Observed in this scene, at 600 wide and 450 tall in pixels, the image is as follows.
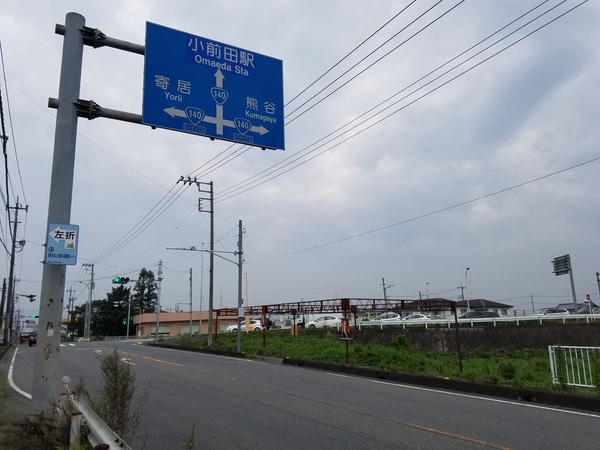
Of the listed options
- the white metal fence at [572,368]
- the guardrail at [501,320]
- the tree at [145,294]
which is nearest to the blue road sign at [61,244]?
the white metal fence at [572,368]

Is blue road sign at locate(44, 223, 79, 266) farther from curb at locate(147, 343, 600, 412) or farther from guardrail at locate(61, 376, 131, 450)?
curb at locate(147, 343, 600, 412)

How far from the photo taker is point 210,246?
34.0m

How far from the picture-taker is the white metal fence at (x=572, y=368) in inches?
453

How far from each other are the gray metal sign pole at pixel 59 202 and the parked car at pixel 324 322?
3591 cm


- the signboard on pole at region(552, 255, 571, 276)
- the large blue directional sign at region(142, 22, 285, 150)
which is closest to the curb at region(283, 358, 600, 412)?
the large blue directional sign at region(142, 22, 285, 150)

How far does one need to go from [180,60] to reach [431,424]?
25.2 ft

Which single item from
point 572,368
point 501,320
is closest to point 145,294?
point 501,320

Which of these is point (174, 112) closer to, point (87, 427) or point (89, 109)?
point (89, 109)

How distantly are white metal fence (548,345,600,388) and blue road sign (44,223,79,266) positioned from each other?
1104cm

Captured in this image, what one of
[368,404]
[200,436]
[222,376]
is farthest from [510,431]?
[222,376]

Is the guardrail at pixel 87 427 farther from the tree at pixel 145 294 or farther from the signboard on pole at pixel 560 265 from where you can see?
the tree at pixel 145 294

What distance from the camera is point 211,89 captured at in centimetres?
855

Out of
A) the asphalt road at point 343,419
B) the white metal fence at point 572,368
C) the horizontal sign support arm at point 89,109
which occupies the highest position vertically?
the horizontal sign support arm at point 89,109

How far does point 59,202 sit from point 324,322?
1511 inches
